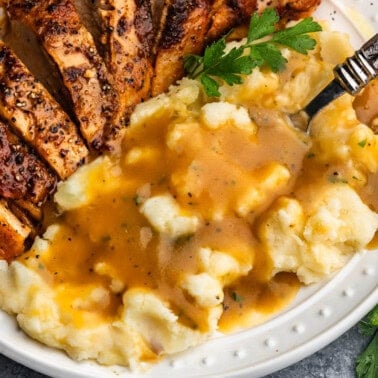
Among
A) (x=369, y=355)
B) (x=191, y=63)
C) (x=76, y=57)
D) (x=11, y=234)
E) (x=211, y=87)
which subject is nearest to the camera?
(x=11, y=234)

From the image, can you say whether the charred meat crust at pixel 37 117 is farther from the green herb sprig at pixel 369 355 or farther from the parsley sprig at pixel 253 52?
the green herb sprig at pixel 369 355

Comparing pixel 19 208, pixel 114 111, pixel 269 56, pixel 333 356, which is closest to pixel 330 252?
pixel 333 356

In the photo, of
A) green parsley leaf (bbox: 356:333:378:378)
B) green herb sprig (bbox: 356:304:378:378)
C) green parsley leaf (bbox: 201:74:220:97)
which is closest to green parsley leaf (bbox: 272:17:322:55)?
green parsley leaf (bbox: 201:74:220:97)

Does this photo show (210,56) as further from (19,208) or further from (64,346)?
(64,346)

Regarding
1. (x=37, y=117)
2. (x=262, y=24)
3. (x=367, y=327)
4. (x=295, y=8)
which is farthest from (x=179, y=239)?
(x=295, y=8)

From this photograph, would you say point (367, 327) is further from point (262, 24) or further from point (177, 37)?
point (177, 37)

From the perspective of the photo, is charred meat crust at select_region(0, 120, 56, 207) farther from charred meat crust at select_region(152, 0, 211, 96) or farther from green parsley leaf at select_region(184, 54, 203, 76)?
green parsley leaf at select_region(184, 54, 203, 76)
